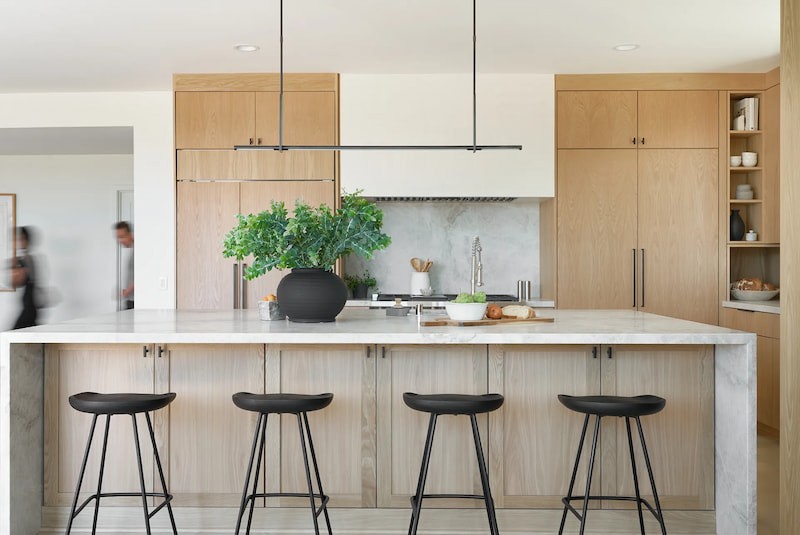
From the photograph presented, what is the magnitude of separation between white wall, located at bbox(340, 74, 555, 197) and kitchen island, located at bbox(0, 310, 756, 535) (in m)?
2.35

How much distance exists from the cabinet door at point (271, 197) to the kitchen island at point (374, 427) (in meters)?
2.20

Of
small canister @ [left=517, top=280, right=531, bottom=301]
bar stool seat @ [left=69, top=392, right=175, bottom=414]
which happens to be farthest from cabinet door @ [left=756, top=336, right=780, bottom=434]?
bar stool seat @ [left=69, top=392, right=175, bottom=414]

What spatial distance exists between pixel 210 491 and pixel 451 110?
325 cm

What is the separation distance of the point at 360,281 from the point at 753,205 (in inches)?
120

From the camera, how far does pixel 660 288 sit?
514 cm

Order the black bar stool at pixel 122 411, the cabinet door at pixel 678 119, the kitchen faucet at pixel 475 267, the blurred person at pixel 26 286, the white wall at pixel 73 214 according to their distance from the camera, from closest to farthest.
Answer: the black bar stool at pixel 122 411 < the kitchen faucet at pixel 475 267 < the cabinet door at pixel 678 119 < the blurred person at pixel 26 286 < the white wall at pixel 73 214

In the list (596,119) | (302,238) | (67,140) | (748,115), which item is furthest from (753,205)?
(67,140)

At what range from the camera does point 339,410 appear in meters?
2.95

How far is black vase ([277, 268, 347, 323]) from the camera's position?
309cm

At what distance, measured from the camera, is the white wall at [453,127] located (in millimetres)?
5141

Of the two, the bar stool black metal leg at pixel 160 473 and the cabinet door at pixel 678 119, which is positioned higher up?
the cabinet door at pixel 678 119

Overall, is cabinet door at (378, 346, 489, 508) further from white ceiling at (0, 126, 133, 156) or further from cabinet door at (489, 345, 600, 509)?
white ceiling at (0, 126, 133, 156)

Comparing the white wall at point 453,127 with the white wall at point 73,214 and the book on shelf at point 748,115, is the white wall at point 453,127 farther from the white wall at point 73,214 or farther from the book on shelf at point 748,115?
the white wall at point 73,214

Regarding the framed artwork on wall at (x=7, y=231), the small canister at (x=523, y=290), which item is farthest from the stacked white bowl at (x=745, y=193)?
the framed artwork on wall at (x=7, y=231)
